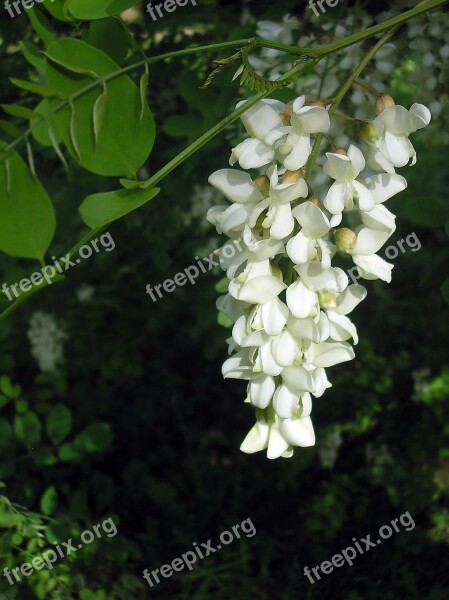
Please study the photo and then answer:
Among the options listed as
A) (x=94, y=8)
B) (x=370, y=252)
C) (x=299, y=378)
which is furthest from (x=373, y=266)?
(x=94, y=8)

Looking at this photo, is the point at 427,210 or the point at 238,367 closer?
the point at 238,367

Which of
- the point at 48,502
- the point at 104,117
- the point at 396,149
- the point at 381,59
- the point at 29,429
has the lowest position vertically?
the point at 48,502

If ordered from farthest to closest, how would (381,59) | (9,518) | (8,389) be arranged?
(8,389) < (9,518) < (381,59)

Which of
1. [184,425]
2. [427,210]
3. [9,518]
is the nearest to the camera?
[427,210]

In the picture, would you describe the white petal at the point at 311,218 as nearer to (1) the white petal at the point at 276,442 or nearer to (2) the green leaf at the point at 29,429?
(1) the white petal at the point at 276,442

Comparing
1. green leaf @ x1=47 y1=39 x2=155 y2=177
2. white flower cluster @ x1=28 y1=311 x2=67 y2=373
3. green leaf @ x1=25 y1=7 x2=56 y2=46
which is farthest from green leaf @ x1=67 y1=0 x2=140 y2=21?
white flower cluster @ x1=28 y1=311 x2=67 y2=373

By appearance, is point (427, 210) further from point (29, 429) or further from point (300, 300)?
point (29, 429)

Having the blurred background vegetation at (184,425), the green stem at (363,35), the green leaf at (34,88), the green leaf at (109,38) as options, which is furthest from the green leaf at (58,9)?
the blurred background vegetation at (184,425)
